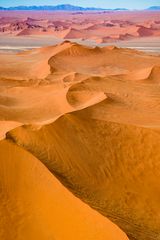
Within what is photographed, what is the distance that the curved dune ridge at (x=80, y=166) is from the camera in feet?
19.8

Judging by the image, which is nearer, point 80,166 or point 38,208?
point 38,208

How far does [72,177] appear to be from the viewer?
715 centimetres

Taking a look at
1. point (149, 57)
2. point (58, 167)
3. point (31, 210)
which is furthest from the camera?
point (149, 57)

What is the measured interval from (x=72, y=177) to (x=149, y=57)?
747 inches

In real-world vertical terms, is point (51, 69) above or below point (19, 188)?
below

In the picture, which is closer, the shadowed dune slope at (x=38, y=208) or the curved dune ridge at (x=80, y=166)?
the shadowed dune slope at (x=38, y=208)

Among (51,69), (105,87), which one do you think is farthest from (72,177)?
(51,69)

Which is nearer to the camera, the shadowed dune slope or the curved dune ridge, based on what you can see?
the shadowed dune slope

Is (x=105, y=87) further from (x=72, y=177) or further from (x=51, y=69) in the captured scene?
(x=72, y=177)

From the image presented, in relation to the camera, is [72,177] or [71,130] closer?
[72,177]

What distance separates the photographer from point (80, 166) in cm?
756

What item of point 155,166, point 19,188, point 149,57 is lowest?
A: point 149,57

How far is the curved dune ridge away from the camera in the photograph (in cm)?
604

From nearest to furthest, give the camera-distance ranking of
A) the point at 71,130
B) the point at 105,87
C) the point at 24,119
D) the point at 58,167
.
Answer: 1. the point at 58,167
2. the point at 71,130
3. the point at 24,119
4. the point at 105,87
